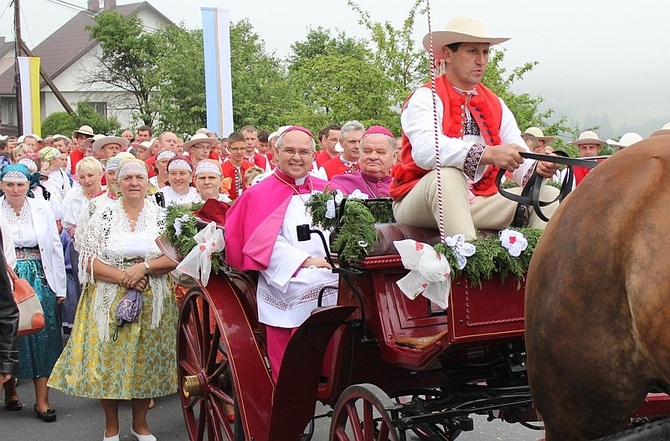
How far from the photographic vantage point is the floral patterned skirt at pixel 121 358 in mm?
5316

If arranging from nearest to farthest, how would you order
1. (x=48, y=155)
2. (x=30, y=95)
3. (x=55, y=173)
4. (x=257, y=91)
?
1. (x=48, y=155)
2. (x=55, y=173)
3. (x=30, y=95)
4. (x=257, y=91)

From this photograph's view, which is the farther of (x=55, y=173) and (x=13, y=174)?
(x=55, y=173)

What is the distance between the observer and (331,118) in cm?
1736

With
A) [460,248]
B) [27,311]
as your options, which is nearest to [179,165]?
[27,311]

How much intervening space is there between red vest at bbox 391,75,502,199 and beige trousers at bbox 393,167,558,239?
0.07 metres

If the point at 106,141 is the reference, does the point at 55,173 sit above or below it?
below

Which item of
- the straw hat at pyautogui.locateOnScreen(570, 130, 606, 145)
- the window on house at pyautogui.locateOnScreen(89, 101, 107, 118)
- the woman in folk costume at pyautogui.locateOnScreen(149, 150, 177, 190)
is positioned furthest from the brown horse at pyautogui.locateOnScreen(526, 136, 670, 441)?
the window on house at pyautogui.locateOnScreen(89, 101, 107, 118)

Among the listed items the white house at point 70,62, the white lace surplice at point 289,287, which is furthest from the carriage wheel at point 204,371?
the white house at point 70,62

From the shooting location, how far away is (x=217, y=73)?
1316 centimetres

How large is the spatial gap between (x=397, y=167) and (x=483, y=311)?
3.29 feet

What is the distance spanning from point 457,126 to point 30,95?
51.6ft

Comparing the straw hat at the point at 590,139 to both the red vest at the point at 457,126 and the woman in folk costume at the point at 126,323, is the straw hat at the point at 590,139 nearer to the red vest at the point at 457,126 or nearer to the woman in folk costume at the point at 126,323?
the woman in folk costume at the point at 126,323

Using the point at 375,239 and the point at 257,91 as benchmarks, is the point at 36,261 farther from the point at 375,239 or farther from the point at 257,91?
the point at 257,91

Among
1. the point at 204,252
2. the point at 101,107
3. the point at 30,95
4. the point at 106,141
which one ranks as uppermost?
the point at 101,107
